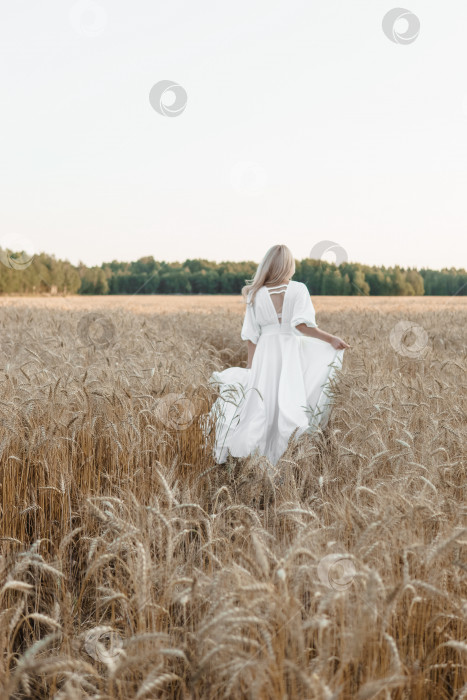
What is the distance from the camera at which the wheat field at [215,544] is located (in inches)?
52.2

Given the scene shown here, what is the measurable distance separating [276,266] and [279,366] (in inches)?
30.5

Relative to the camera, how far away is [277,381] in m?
4.26

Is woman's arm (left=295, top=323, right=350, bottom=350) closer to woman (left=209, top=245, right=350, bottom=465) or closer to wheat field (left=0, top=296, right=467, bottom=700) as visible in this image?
woman (left=209, top=245, right=350, bottom=465)

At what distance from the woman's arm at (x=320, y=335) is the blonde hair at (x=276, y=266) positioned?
0.40 metres

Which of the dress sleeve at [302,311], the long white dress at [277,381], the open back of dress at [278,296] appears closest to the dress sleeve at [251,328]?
the long white dress at [277,381]

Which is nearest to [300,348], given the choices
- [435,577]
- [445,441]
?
[445,441]

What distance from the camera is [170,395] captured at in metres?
3.60

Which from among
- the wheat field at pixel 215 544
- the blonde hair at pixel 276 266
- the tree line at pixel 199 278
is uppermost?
the tree line at pixel 199 278

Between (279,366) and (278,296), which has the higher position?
(278,296)

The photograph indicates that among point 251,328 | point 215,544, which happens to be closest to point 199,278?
point 251,328

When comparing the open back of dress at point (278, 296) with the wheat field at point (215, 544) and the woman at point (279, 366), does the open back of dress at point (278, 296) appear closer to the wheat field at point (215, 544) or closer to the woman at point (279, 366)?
the woman at point (279, 366)

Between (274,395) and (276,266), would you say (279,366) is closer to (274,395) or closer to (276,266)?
(274,395)

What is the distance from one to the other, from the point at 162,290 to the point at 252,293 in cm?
5945

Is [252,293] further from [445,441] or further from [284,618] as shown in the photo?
[284,618]
